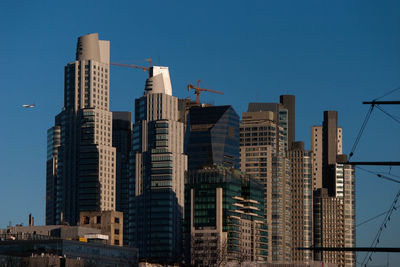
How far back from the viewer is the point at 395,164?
491 feet

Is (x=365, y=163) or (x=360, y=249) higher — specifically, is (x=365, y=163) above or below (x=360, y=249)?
above

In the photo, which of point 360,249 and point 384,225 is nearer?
point 384,225

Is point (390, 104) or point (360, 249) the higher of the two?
point (390, 104)

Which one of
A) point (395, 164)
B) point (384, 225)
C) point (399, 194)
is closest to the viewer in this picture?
point (384, 225)

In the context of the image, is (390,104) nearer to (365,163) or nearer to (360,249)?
(365,163)

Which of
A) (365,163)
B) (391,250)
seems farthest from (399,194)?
(391,250)

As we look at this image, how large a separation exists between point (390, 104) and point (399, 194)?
38.3 feet

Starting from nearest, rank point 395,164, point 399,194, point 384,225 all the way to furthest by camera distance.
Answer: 1. point 384,225
2. point 399,194
3. point 395,164

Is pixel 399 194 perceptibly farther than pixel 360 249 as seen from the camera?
No

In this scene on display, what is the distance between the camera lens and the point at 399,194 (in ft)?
459

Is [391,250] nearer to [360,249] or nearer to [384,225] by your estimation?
[360,249]

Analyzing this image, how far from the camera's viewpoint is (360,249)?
502ft

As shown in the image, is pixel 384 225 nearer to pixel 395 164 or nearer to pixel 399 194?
pixel 399 194

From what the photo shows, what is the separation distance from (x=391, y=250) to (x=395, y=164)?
40.8 ft
